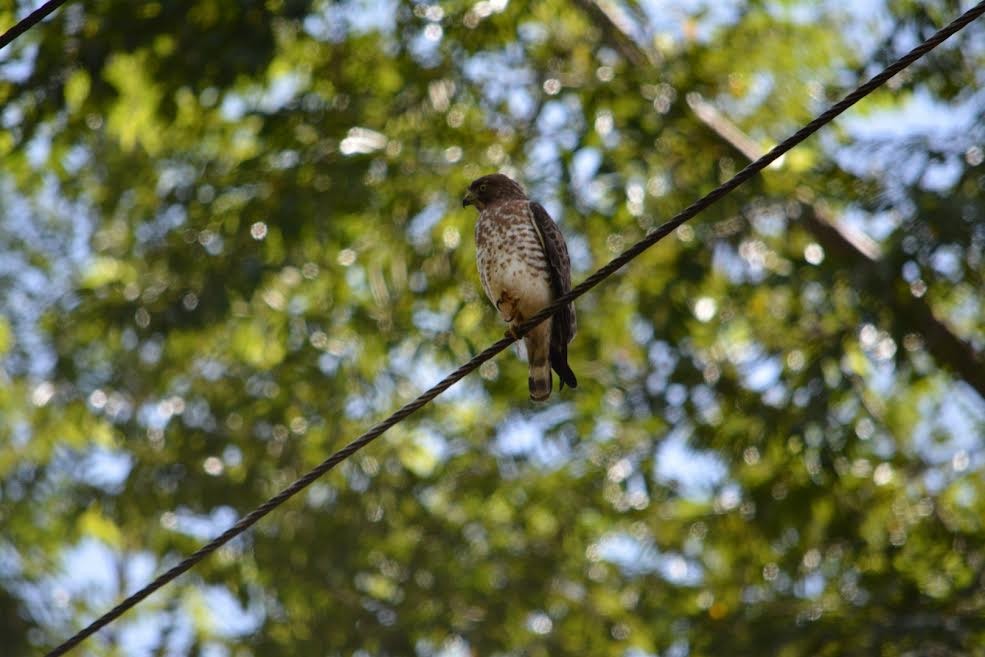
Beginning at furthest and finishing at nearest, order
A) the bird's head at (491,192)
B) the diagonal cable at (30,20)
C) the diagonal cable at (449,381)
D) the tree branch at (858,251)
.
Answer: the tree branch at (858,251)
the bird's head at (491,192)
the diagonal cable at (449,381)
the diagonal cable at (30,20)

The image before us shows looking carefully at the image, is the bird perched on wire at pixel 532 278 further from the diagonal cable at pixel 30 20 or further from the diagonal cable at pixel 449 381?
the diagonal cable at pixel 30 20

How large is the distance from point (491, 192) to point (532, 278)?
0.76m

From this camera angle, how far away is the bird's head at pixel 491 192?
611 cm

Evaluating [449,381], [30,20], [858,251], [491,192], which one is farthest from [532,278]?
[858,251]

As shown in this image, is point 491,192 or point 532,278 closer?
point 532,278

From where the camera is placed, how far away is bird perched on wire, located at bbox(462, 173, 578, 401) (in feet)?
18.2

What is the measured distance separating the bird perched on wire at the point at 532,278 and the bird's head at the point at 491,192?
0.37 metres

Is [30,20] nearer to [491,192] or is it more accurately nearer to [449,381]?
[449,381]

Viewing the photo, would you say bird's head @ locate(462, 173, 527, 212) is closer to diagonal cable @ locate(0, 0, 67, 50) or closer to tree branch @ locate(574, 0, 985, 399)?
tree branch @ locate(574, 0, 985, 399)

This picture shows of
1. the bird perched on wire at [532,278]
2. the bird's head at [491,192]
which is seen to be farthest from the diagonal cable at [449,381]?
the bird's head at [491,192]


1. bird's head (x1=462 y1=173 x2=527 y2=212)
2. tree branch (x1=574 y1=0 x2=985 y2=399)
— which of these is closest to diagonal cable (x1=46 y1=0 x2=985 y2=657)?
bird's head (x1=462 y1=173 x2=527 y2=212)

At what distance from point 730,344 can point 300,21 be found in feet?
13.1

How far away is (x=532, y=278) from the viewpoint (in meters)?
5.54

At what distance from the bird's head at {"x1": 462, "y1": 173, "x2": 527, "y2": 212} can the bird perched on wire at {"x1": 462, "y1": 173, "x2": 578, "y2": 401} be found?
0.37m
